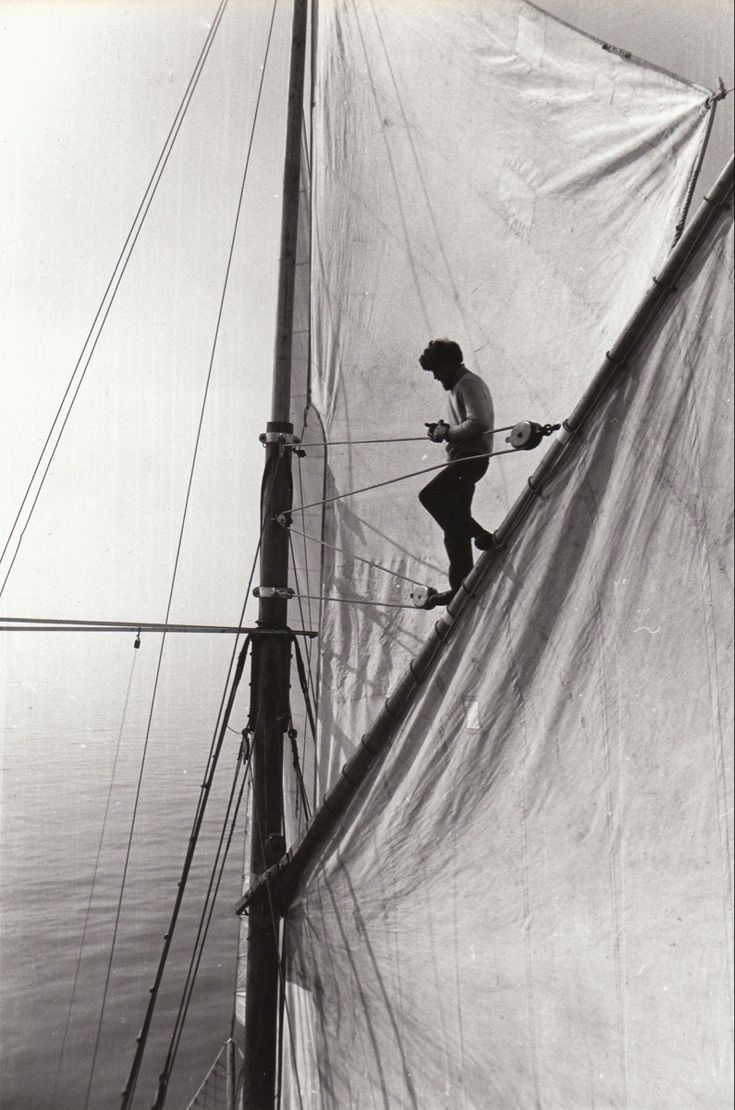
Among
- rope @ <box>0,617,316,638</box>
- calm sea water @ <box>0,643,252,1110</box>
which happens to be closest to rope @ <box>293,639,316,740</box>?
rope @ <box>0,617,316,638</box>

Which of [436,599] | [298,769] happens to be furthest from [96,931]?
[436,599]

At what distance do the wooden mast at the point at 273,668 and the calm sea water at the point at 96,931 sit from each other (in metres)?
6.30

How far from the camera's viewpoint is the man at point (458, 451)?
4539 mm

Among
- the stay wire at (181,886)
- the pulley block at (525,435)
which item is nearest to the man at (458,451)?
the pulley block at (525,435)

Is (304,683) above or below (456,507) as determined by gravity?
below

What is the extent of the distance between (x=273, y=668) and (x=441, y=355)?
2353 millimetres

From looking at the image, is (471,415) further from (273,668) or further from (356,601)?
(273,668)

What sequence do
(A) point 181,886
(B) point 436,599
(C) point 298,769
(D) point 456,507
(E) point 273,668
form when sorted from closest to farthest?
(D) point 456,507 → (B) point 436,599 → (A) point 181,886 → (E) point 273,668 → (C) point 298,769

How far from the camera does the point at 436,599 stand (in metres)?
5.15

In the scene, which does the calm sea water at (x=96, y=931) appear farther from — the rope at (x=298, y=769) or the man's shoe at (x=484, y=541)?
the man's shoe at (x=484, y=541)

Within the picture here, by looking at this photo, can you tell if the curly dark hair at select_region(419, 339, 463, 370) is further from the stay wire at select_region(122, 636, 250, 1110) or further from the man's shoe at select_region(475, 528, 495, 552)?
the stay wire at select_region(122, 636, 250, 1110)

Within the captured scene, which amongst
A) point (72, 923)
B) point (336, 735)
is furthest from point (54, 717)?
point (336, 735)

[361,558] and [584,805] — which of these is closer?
[584,805]

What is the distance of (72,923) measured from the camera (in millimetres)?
17812
